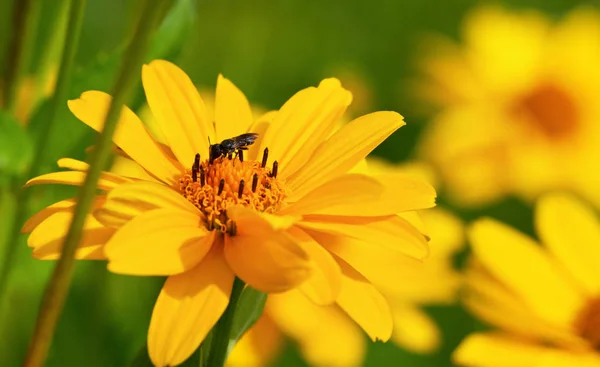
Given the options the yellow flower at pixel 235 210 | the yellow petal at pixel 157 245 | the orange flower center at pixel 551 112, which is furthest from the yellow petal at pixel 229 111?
the orange flower center at pixel 551 112

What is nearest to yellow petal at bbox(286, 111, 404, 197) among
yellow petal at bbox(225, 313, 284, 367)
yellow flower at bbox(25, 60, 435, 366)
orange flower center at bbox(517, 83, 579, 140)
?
yellow flower at bbox(25, 60, 435, 366)

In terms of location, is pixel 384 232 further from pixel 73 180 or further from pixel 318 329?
pixel 318 329

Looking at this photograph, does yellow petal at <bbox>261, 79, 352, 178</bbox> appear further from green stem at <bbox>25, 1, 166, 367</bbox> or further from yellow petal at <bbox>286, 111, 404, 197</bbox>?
green stem at <bbox>25, 1, 166, 367</bbox>

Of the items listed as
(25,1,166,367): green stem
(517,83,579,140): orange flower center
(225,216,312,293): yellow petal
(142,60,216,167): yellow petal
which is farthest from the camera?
(517,83,579,140): orange flower center

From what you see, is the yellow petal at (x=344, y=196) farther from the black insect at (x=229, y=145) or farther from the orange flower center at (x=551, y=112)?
the orange flower center at (x=551, y=112)

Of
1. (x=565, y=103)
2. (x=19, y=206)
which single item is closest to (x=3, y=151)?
(x=19, y=206)

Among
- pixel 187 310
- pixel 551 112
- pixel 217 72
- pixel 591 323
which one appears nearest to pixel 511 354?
pixel 591 323

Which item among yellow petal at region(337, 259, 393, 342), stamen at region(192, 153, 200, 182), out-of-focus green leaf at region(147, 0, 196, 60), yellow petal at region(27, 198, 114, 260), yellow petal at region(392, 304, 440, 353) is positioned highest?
out-of-focus green leaf at region(147, 0, 196, 60)
